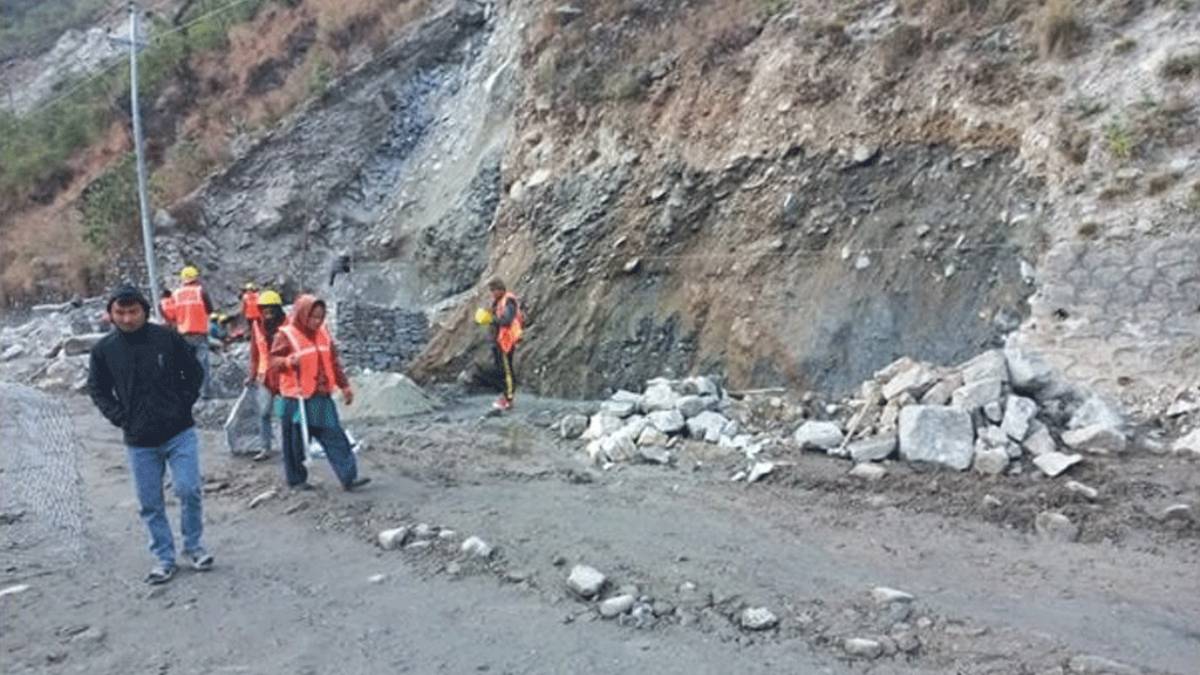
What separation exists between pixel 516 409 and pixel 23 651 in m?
6.86

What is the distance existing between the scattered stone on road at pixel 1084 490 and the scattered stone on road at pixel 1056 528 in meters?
0.36

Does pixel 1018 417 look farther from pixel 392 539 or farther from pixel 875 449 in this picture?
pixel 392 539

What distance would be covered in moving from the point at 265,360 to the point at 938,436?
17.4 feet

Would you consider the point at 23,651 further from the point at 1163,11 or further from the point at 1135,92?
the point at 1163,11

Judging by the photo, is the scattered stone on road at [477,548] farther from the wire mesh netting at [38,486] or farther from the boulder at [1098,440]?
the boulder at [1098,440]

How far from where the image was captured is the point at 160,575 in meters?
5.60

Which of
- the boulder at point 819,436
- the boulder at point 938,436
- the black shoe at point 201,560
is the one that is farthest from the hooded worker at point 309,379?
the boulder at point 938,436

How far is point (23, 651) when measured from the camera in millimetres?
4816

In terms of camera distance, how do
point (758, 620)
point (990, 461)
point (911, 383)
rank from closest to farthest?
point (758, 620)
point (990, 461)
point (911, 383)

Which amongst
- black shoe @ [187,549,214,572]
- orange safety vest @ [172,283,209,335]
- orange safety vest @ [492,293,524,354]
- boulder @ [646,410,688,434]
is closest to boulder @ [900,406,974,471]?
boulder @ [646,410,688,434]

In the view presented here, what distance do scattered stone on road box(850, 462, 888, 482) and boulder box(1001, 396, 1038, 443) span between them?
0.91m

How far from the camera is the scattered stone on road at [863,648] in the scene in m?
4.28

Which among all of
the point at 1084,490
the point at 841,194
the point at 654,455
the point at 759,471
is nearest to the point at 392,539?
the point at 654,455

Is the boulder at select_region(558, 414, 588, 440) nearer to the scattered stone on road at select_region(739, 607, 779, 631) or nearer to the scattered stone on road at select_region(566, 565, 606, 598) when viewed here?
the scattered stone on road at select_region(566, 565, 606, 598)
